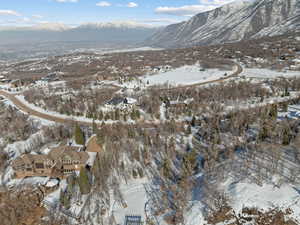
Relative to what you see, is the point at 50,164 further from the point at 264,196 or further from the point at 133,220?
the point at 264,196

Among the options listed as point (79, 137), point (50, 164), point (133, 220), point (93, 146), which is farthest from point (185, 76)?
point (133, 220)

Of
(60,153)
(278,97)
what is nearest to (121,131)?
(60,153)

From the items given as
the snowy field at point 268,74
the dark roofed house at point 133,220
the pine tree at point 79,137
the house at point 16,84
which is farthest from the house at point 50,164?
the house at point 16,84

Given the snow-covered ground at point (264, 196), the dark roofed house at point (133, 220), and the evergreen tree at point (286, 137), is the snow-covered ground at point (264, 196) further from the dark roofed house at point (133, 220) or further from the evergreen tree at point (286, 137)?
the dark roofed house at point (133, 220)

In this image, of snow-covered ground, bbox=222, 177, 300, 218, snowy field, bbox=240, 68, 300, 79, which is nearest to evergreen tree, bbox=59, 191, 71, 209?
snow-covered ground, bbox=222, 177, 300, 218

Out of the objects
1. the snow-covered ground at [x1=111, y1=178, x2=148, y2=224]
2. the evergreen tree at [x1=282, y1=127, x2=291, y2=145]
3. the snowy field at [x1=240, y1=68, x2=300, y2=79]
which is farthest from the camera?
the snowy field at [x1=240, y1=68, x2=300, y2=79]

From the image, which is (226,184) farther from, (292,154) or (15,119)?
(15,119)

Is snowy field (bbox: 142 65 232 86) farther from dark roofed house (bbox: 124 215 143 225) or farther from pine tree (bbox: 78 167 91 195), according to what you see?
dark roofed house (bbox: 124 215 143 225)
